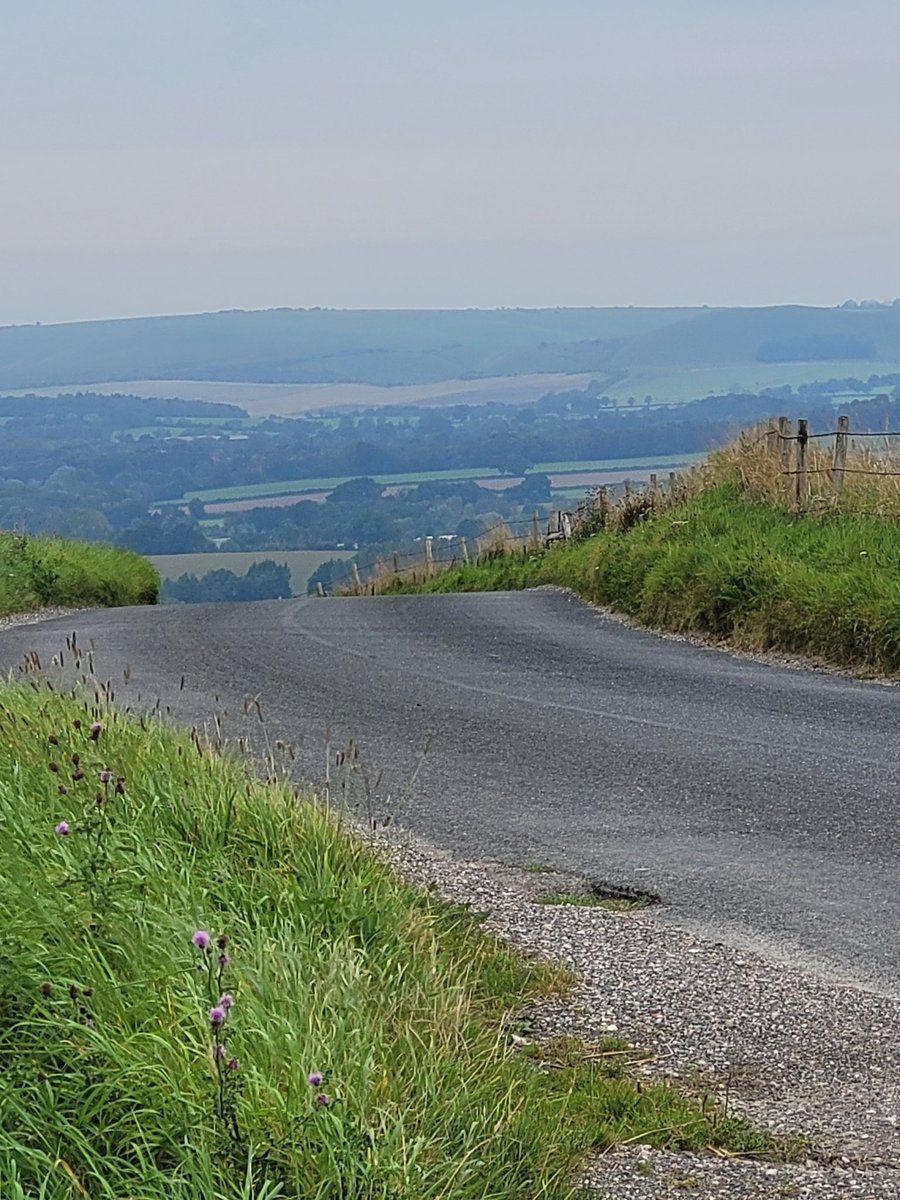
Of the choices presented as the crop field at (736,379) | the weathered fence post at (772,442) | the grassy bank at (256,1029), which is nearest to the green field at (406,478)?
the crop field at (736,379)

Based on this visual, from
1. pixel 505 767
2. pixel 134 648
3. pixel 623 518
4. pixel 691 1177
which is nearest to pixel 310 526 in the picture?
pixel 623 518

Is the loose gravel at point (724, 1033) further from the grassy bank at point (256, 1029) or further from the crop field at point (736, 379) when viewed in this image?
the crop field at point (736, 379)

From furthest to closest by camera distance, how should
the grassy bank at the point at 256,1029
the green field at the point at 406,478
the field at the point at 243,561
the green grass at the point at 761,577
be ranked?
the green field at the point at 406,478 < the field at the point at 243,561 < the green grass at the point at 761,577 < the grassy bank at the point at 256,1029

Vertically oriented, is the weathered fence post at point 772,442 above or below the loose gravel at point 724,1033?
above

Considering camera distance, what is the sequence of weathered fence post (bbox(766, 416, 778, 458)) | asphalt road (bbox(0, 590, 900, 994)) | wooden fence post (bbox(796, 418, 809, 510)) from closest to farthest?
asphalt road (bbox(0, 590, 900, 994)) → wooden fence post (bbox(796, 418, 809, 510)) → weathered fence post (bbox(766, 416, 778, 458))

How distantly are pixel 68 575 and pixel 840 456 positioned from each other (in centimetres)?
1309

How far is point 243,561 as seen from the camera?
67188 millimetres

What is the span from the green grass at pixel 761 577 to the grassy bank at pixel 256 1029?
8.33 meters

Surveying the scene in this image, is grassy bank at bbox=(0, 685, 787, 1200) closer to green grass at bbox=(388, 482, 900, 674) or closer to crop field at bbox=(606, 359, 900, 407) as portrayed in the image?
green grass at bbox=(388, 482, 900, 674)

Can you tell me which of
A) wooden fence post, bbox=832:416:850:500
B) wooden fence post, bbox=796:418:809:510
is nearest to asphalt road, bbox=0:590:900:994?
wooden fence post, bbox=796:418:809:510

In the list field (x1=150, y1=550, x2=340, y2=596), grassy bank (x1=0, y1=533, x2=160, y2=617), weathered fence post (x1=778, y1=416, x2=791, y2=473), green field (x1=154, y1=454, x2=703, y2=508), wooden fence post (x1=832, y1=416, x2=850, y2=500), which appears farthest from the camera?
green field (x1=154, y1=454, x2=703, y2=508)

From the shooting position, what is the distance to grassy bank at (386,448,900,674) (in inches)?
564

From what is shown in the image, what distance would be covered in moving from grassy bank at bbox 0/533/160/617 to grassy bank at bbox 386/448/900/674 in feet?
25.9

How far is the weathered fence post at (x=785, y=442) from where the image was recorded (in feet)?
67.8
